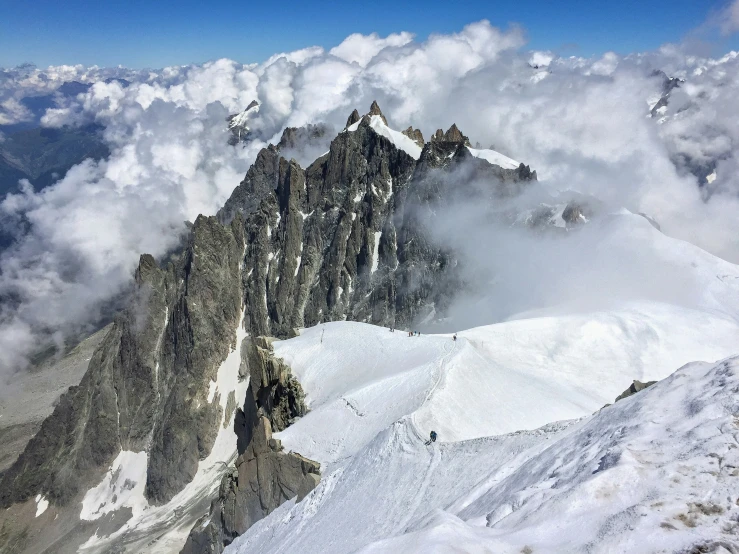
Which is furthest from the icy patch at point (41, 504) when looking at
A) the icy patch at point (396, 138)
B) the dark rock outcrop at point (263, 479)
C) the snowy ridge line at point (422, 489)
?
the icy patch at point (396, 138)

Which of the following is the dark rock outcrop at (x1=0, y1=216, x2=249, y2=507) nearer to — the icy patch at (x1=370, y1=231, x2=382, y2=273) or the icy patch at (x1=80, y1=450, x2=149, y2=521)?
the icy patch at (x1=80, y1=450, x2=149, y2=521)

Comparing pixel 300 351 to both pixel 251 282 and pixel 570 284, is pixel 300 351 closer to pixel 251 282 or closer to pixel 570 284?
pixel 570 284

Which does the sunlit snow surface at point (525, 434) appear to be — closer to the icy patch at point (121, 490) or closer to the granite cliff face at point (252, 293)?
the granite cliff face at point (252, 293)

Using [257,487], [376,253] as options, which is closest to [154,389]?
[376,253]

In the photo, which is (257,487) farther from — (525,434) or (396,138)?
(396,138)

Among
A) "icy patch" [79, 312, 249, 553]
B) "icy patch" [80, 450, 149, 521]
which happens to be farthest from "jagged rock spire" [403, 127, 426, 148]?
"icy patch" [80, 450, 149, 521]

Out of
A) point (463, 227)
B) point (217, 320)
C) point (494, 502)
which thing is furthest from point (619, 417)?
point (217, 320)

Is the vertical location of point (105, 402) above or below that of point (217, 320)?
below
